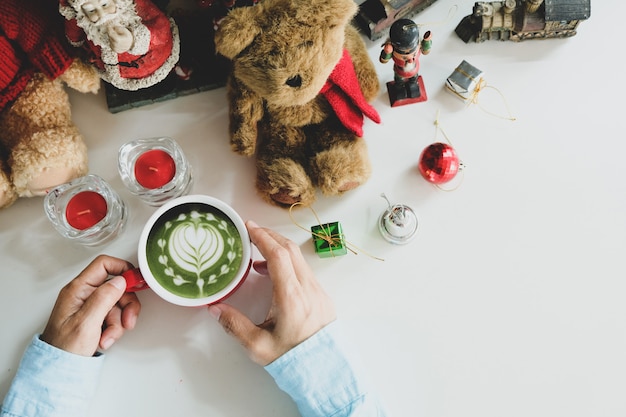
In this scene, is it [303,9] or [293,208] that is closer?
[303,9]

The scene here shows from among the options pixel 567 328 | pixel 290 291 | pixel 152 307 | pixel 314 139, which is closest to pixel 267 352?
pixel 290 291

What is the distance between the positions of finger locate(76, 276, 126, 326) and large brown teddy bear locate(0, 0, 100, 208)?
0.68ft

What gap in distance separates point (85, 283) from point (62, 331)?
78mm

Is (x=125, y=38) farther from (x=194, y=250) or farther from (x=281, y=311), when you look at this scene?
(x=281, y=311)

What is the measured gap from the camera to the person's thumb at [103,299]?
31.4 inches

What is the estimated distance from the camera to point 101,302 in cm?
80

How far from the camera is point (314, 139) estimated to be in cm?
91

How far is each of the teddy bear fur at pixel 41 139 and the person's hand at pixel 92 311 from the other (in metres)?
0.17

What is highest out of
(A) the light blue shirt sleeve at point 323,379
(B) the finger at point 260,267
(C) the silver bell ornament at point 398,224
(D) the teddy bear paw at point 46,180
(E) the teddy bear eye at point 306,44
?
(E) the teddy bear eye at point 306,44

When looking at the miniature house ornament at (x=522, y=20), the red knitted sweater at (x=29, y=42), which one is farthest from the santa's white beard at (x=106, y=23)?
the miniature house ornament at (x=522, y=20)

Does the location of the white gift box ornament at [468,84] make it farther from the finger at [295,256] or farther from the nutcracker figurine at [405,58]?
the finger at [295,256]

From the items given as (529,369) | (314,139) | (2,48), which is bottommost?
(529,369)

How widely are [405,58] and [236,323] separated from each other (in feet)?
1.61

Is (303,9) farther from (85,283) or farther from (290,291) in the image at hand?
(85,283)
